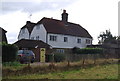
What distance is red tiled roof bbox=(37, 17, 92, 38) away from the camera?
49.2 m

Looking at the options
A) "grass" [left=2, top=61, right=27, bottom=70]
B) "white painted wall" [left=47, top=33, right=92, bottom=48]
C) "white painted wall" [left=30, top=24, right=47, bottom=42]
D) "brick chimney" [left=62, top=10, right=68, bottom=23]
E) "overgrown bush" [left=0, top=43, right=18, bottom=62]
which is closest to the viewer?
"grass" [left=2, top=61, right=27, bottom=70]

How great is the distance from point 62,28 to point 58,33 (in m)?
2.71

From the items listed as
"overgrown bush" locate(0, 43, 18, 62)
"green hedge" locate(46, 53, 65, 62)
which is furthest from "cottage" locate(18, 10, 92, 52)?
"overgrown bush" locate(0, 43, 18, 62)

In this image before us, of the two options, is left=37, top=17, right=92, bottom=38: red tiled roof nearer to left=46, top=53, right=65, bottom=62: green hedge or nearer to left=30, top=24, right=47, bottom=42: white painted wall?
left=30, top=24, right=47, bottom=42: white painted wall

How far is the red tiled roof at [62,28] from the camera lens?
161 ft

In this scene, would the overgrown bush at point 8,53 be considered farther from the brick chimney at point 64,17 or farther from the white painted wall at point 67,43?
the brick chimney at point 64,17

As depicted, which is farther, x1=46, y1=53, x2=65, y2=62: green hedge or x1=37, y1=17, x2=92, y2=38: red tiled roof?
x1=37, y1=17, x2=92, y2=38: red tiled roof

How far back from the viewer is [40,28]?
4947cm

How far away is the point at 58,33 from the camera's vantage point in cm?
4919

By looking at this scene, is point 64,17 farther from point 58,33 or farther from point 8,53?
point 8,53

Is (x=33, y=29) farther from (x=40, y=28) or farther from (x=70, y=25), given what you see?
(x=70, y=25)

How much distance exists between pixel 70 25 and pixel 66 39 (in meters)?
5.67

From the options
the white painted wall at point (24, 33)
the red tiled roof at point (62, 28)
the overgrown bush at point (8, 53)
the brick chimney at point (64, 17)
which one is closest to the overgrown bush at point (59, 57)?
the red tiled roof at point (62, 28)

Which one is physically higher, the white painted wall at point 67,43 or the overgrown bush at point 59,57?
the white painted wall at point 67,43
